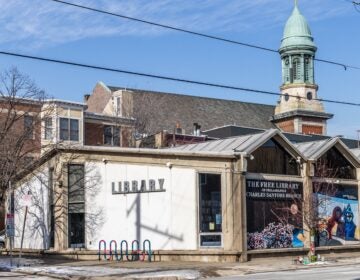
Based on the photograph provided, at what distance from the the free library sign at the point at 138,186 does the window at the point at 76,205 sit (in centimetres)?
194

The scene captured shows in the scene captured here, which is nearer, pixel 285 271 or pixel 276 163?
pixel 285 271

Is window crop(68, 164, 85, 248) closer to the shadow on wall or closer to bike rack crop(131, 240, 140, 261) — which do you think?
the shadow on wall

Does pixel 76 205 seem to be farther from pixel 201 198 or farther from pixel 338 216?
pixel 338 216

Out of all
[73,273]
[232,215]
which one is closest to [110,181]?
[232,215]

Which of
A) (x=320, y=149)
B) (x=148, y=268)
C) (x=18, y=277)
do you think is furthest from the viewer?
(x=320, y=149)

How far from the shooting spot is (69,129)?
5872 cm

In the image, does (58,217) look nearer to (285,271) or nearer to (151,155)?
(151,155)

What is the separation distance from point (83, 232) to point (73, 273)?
28.1 ft

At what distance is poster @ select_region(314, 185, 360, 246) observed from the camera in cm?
3368

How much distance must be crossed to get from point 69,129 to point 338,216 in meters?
30.1

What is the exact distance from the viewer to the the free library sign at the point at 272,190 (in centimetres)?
3048

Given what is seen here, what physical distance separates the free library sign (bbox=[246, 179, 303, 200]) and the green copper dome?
54775mm

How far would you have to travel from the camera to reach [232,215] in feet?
95.8

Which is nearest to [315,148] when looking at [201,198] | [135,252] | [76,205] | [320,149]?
[320,149]
